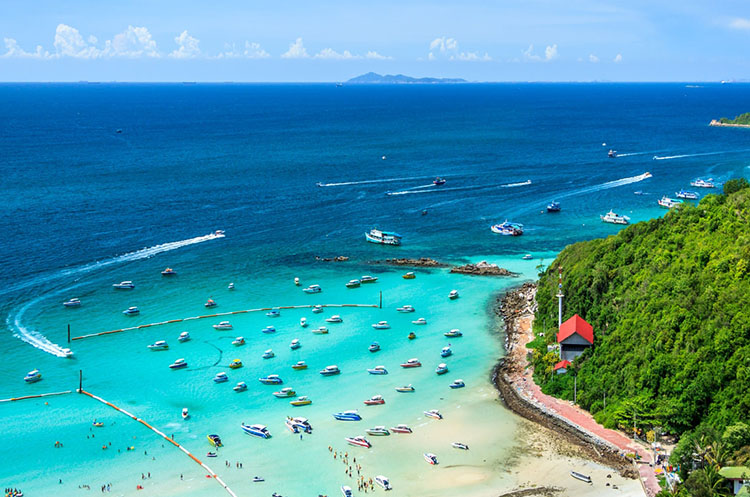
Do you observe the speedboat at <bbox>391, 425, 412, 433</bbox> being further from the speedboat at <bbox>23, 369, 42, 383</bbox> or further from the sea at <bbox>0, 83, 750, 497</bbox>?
the speedboat at <bbox>23, 369, 42, 383</bbox>

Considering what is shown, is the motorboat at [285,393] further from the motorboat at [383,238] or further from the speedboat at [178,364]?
the motorboat at [383,238]

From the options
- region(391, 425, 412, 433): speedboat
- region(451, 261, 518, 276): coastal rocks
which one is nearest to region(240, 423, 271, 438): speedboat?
region(391, 425, 412, 433): speedboat

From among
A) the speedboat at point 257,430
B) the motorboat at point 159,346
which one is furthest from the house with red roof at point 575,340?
the motorboat at point 159,346

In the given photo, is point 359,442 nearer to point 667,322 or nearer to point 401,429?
point 401,429

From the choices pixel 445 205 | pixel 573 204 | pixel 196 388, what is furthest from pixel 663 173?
pixel 196 388

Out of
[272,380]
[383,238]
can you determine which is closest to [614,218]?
[383,238]

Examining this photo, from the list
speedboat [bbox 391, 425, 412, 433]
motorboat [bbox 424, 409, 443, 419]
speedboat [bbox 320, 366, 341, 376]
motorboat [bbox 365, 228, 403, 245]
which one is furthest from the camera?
motorboat [bbox 365, 228, 403, 245]
